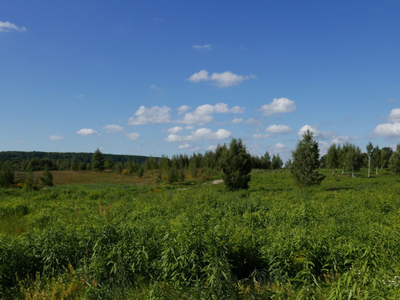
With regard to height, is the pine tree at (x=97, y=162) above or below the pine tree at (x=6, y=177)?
above

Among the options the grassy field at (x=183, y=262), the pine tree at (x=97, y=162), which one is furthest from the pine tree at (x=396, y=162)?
the pine tree at (x=97, y=162)

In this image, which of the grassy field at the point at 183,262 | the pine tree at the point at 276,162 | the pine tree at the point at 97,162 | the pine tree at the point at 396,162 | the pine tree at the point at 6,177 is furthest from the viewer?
the pine tree at the point at 276,162

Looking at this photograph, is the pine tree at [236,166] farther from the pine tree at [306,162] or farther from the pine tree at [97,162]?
the pine tree at [97,162]

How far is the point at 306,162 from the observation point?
23141 millimetres

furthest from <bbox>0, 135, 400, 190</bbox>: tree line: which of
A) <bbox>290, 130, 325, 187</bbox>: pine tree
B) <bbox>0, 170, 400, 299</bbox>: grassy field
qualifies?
<bbox>0, 170, 400, 299</bbox>: grassy field

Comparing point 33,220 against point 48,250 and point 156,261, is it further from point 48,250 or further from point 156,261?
point 156,261

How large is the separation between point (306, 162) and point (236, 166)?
603 centimetres

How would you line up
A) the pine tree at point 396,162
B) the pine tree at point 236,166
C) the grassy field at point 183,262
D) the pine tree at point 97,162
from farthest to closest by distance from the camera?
the pine tree at point 97,162
the pine tree at point 396,162
the pine tree at point 236,166
the grassy field at point 183,262

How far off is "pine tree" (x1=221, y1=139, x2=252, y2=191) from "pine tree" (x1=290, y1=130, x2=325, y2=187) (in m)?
4.29

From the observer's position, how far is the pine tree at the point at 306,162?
23.0 metres

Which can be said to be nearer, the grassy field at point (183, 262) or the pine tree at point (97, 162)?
the grassy field at point (183, 262)

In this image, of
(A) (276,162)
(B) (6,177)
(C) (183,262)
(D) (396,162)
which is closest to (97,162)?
(B) (6,177)

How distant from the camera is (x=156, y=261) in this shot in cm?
496

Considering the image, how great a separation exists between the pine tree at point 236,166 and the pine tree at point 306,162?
4290 mm
